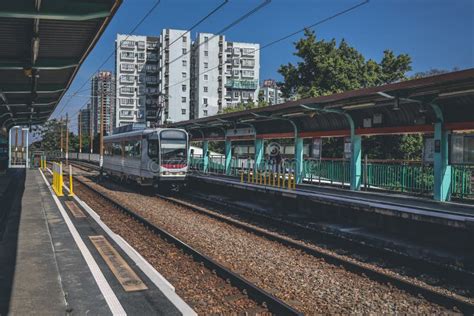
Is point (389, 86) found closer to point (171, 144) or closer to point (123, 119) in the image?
point (171, 144)

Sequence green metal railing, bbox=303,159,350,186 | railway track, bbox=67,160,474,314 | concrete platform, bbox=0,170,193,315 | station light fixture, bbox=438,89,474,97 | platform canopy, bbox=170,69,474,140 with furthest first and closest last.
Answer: green metal railing, bbox=303,159,350,186, platform canopy, bbox=170,69,474,140, station light fixture, bbox=438,89,474,97, railway track, bbox=67,160,474,314, concrete platform, bbox=0,170,193,315

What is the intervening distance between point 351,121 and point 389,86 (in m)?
3.81

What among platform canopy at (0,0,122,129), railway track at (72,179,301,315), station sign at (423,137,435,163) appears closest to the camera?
railway track at (72,179,301,315)

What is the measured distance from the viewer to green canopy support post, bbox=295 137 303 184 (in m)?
19.6

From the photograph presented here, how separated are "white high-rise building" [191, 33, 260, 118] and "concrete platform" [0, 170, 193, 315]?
274 feet

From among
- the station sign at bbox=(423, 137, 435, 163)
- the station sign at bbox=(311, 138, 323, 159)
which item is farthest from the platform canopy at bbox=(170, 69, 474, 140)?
the station sign at bbox=(311, 138, 323, 159)

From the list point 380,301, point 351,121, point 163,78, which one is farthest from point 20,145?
point 163,78

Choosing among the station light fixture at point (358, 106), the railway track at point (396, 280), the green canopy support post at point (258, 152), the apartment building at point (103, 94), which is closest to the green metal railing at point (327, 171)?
the station light fixture at point (358, 106)

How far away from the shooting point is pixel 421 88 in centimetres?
1194

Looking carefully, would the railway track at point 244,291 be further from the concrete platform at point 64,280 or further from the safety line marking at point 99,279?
the safety line marking at point 99,279

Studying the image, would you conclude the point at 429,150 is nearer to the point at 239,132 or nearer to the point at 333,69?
the point at 239,132

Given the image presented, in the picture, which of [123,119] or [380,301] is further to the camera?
[123,119]

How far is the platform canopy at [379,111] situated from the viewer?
11.7m

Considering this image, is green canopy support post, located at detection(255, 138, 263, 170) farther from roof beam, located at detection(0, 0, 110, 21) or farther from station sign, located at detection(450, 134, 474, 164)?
roof beam, located at detection(0, 0, 110, 21)
